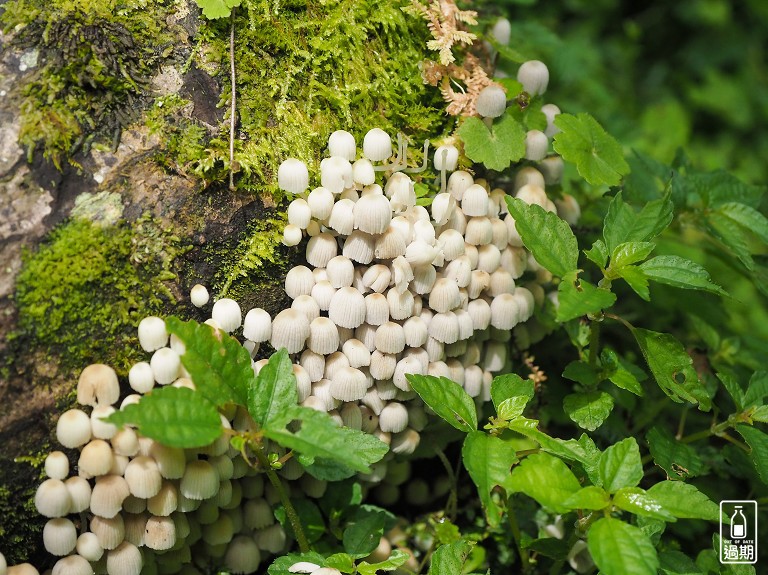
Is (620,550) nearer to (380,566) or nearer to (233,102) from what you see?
(380,566)

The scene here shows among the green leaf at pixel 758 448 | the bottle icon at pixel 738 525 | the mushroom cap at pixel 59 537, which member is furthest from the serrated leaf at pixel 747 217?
the mushroom cap at pixel 59 537

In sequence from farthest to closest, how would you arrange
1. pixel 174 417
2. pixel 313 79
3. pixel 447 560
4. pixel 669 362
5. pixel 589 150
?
pixel 589 150 < pixel 313 79 < pixel 669 362 < pixel 447 560 < pixel 174 417

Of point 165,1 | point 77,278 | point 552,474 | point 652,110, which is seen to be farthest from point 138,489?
point 652,110

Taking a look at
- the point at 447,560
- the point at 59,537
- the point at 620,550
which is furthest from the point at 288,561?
the point at 620,550

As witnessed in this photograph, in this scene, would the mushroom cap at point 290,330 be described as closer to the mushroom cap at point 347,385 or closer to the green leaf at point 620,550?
the mushroom cap at point 347,385

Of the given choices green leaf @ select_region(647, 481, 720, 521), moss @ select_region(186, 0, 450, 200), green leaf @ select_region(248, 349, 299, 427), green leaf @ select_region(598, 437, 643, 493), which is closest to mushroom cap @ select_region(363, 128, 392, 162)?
moss @ select_region(186, 0, 450, 200)

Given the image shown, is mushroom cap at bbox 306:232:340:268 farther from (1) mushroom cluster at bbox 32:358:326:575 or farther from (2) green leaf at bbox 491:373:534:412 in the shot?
(2) green leaf at bbox 491:373:534:412
